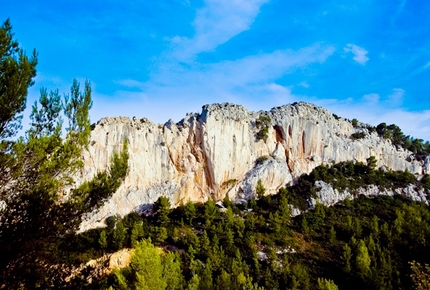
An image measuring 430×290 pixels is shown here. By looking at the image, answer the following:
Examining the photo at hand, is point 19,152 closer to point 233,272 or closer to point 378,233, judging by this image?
point 233,272

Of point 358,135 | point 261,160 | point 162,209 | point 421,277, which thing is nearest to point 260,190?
point 261,160

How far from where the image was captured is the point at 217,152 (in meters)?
47.8

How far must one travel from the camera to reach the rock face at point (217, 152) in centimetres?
4338

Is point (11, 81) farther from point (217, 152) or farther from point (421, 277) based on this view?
point (217, 152)

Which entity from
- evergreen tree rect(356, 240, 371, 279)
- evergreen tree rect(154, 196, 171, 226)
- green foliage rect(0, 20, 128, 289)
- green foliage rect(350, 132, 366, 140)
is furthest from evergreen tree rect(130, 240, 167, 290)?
green foliage rect(350, 132, 366, 140)

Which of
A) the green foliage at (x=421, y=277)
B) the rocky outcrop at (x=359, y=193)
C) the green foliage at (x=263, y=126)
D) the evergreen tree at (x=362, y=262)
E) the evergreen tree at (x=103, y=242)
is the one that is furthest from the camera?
the green foliage at (x=263, y=126)

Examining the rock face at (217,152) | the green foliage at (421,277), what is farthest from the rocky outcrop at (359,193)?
the green foliage at (421,277)

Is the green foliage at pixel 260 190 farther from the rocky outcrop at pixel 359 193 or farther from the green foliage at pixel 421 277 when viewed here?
the green foliage at pixel 421 277

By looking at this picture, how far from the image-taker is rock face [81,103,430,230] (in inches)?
1708

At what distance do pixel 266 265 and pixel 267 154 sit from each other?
24271 mm

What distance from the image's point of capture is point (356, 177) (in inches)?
2136

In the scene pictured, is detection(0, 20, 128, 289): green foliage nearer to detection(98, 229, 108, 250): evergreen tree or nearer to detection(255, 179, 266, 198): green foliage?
detection(98, 229, 108, 250): evergreen tree

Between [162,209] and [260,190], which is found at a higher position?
[260,190]

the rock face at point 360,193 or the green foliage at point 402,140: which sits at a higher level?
the green foliage at point 402,140
